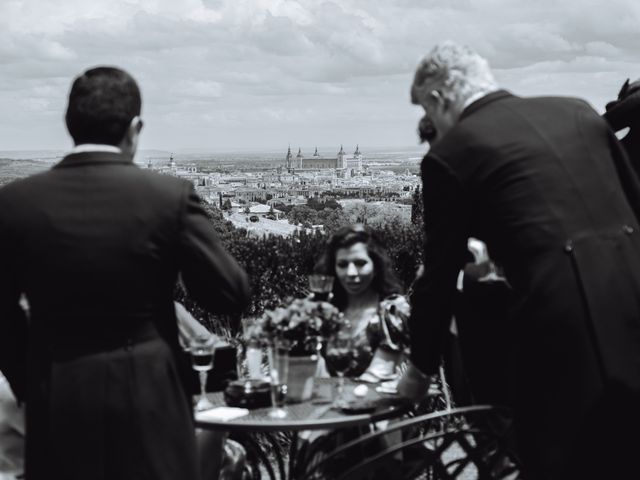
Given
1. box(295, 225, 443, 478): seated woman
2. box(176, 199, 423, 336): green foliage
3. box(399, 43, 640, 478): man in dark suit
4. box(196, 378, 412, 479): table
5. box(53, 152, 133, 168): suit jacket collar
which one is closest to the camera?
box(399, 43, 640, 478): man in dark suit

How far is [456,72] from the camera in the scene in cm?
238

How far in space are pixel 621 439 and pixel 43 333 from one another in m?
1.42

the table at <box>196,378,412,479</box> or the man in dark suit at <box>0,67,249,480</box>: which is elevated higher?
the man in dark suit at <box>0,67,249,480</box>

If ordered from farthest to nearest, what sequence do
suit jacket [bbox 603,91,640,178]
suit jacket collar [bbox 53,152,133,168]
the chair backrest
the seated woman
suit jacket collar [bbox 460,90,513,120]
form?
1. the seated woman
2. suit jacket [bbox 603,91,640,178]
3. the chair backrest
4. suit jacket collar [bbox 460,90,513,120]
5. suit jacket collar [bbox 53,152,133,168]

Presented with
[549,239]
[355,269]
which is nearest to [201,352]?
[355,269]

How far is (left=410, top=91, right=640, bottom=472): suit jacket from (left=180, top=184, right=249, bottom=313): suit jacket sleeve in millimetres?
517

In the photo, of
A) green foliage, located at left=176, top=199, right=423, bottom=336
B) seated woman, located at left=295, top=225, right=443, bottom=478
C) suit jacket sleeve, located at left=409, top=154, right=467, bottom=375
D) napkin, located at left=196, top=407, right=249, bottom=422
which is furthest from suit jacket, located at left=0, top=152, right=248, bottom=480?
green foliage, located at left=176, top=199, right=423, bottom=336

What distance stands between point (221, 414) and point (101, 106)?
52.2 inches

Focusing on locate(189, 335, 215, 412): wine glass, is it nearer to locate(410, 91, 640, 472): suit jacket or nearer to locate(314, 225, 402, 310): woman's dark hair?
locate(410, 91, 640, 472): suit jacket

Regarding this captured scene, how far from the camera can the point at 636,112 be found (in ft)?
11.3

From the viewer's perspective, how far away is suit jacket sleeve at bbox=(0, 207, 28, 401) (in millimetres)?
2266

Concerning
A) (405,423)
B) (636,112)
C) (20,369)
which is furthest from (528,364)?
(636,112)

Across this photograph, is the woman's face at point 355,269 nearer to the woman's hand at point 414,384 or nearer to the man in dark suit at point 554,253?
the woman's hand at point 414,384

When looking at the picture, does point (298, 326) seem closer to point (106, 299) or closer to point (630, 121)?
point (106, 299)
